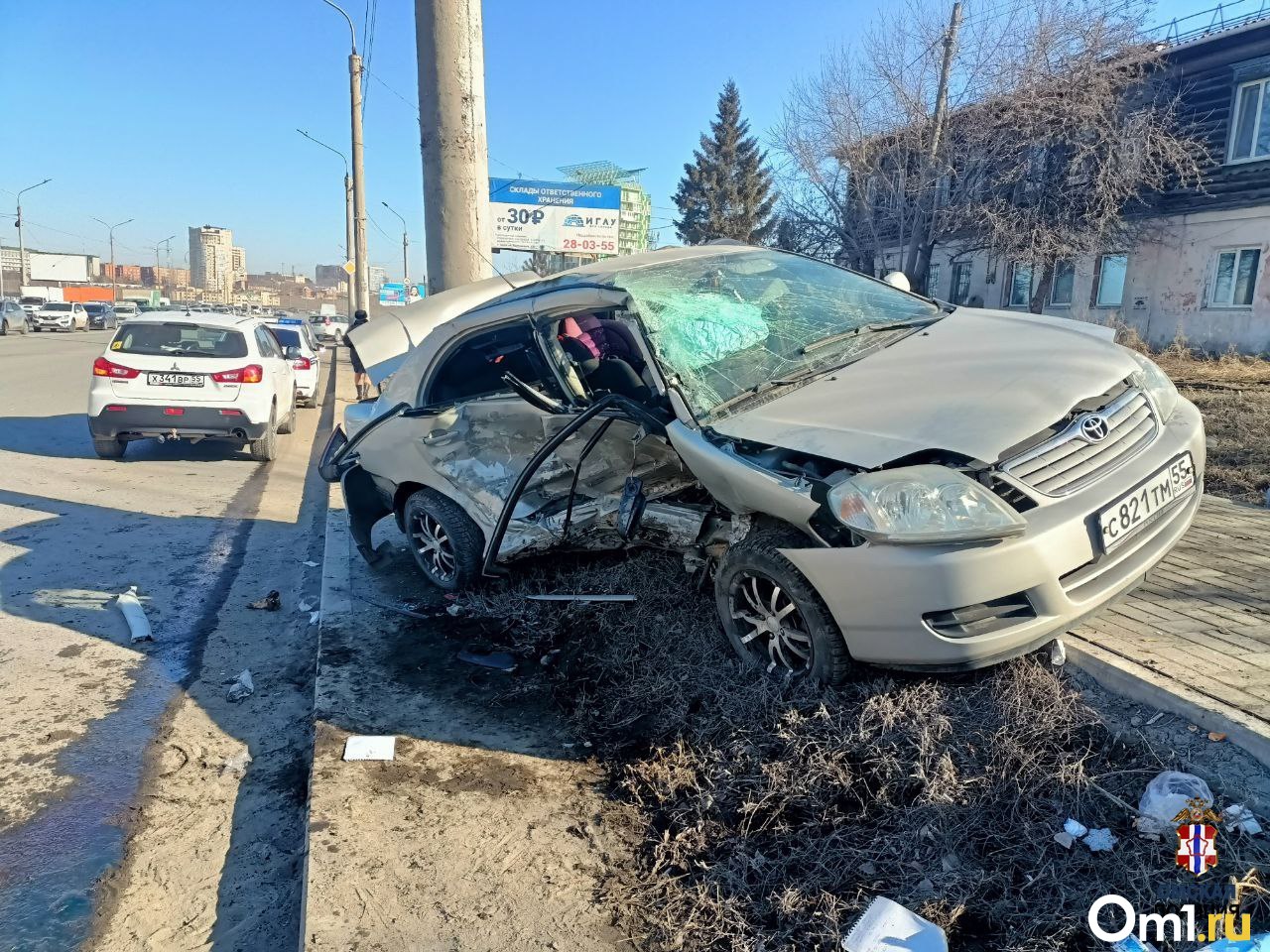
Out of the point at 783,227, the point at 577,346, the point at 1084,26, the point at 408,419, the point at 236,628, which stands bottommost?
the point at 236,628

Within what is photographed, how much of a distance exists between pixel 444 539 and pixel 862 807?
9.63 ft

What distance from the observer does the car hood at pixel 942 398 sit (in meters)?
2.69

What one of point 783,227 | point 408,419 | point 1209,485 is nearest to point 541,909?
point 408,419

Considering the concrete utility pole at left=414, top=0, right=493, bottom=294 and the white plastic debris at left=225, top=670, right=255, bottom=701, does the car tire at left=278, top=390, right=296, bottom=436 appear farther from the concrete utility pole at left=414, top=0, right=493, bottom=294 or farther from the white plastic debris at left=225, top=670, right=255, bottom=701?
→ the white plastic debris at left=225, top=670, right=255, bottom=701

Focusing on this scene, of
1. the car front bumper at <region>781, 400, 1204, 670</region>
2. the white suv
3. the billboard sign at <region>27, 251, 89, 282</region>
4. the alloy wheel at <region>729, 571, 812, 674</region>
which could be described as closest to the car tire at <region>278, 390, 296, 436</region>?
the white suv

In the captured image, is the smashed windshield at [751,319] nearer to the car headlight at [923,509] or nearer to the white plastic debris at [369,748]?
the car headlight at [923,509]

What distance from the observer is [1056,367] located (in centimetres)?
311

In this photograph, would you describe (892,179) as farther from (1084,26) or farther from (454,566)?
(454,566)

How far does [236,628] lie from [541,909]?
3.10 meters

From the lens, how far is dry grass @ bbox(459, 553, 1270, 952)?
2.08 meters

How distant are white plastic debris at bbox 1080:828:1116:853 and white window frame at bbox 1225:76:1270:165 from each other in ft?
69.5

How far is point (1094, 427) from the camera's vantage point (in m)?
2.83

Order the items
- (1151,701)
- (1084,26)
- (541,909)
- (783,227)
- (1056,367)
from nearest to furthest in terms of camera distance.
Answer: (541,909) → (1151,701) → (1056,367) → (1084,26) → (783,227)

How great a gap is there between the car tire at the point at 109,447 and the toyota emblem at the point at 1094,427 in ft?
31.3
